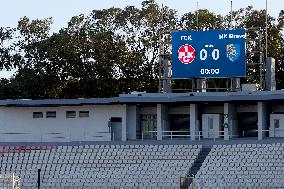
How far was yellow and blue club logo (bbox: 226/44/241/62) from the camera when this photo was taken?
166 ft

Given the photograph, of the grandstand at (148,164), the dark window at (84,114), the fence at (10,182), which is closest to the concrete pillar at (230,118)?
the grandstand at (148,164)

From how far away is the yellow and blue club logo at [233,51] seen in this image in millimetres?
50469

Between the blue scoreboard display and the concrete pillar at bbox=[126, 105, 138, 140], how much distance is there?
11.7ft

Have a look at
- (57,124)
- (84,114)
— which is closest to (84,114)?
(84,114)

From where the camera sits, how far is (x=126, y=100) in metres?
50.7

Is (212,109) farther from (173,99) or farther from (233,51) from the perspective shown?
(233,51)

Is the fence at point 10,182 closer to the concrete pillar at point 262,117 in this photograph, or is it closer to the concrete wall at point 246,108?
the concrete pillar at point 262,117

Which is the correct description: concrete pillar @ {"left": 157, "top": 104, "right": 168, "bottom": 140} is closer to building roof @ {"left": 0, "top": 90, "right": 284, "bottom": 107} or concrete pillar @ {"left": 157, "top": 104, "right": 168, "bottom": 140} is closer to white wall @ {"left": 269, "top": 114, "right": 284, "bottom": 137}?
building roof @ {"left": 0, "top": 90, "right": 284, "bottom": 107}

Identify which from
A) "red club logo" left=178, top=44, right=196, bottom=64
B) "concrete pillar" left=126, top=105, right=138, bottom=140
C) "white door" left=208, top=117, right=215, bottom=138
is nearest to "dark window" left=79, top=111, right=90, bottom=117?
"concrete pillar" left=126, top=105, right=138, bottom=140

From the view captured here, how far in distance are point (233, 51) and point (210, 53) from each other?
1.35 m

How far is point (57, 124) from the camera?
174 ft

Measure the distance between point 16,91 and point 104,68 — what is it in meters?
7.92

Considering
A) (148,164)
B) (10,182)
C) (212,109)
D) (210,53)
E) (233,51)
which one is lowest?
(10,182)

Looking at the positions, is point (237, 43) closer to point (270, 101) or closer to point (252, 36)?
point (270, 101)
